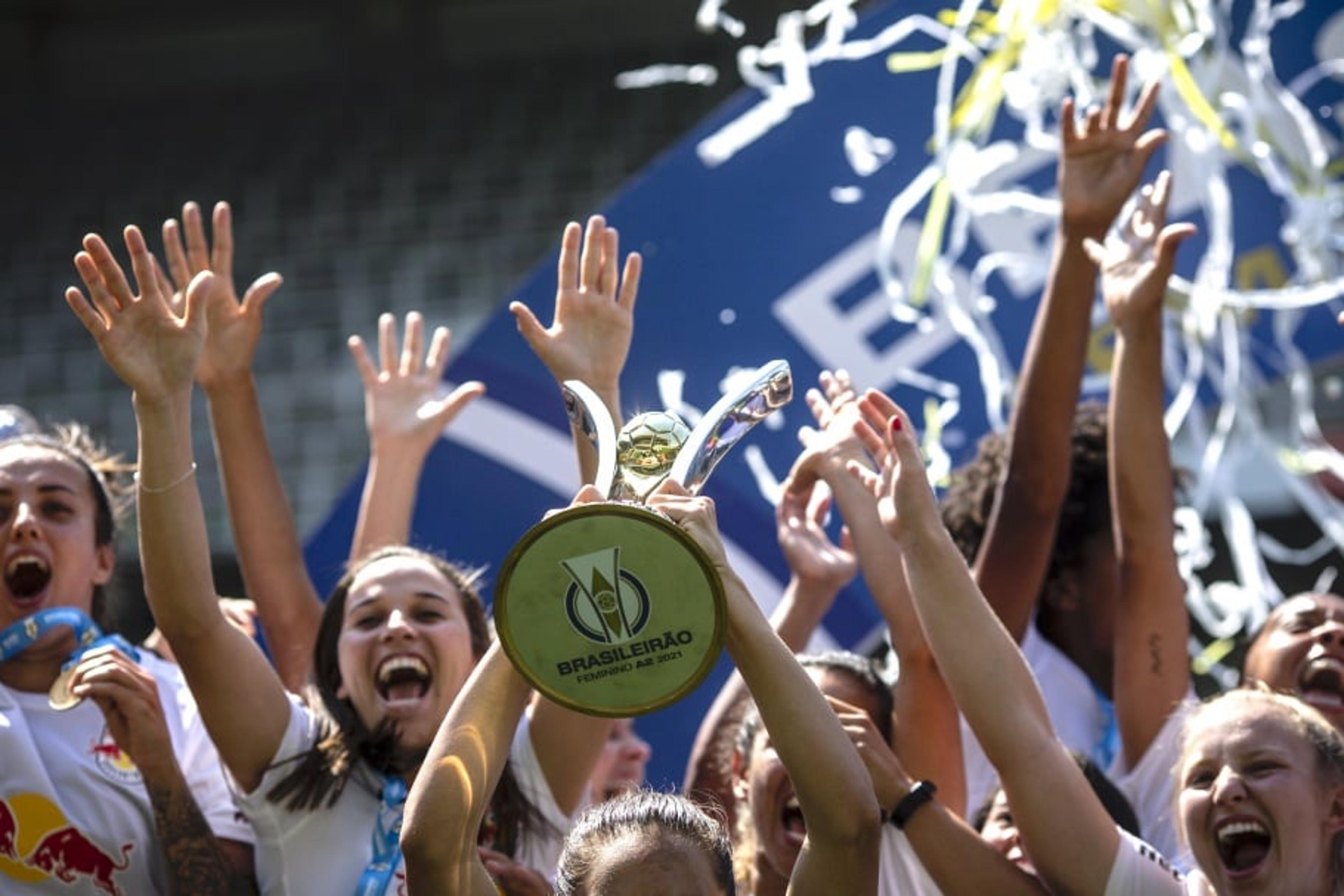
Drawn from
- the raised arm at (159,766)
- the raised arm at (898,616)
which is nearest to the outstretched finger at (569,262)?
the raised arm at (898,616)

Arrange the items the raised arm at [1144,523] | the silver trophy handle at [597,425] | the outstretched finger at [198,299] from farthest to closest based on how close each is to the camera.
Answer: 1. the raised arm at [1144,523]
2. the outstretched finger at [198,299]
3. the silver trophy handle at [597,425]

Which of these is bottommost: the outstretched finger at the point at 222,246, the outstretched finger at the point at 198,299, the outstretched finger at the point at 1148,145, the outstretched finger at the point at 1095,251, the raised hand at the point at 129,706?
the raised hand at the point at 129,706

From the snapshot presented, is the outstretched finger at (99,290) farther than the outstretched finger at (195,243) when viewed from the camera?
No

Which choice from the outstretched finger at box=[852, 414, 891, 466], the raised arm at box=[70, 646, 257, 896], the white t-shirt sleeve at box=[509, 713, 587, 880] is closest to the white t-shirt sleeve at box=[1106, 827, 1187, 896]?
the outstretched finger at box=[852, 414, 891, 466]

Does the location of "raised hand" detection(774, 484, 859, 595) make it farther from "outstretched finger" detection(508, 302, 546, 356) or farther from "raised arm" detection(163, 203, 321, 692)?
"raised arm" detection(163, 203, 321, 692)

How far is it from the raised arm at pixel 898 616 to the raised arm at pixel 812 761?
0.54 m

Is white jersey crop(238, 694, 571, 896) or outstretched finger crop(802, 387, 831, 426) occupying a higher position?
outstretched finger crop(802, 387, 831, 426)

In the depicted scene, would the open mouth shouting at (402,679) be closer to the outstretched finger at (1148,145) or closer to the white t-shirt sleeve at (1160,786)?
the white t-shirt sleeve at (1160,786)

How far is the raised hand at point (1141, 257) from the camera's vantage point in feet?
8.68

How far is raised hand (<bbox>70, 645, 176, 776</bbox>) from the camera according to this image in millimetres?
2277

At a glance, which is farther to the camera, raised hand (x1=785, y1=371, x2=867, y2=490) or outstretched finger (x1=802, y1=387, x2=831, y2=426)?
outstretched finger (x1=802, y1=387, x2=831, y2=426)

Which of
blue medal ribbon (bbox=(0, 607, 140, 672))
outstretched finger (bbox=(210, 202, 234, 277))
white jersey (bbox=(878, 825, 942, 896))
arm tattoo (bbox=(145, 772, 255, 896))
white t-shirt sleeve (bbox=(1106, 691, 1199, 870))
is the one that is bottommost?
white t-shirt sleeve (bbox=(1106, 691, 1199, 870))

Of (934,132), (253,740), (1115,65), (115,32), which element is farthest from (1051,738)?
(115,32)

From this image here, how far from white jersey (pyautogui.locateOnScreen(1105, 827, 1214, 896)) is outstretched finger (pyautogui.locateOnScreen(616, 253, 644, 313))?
77 centimetres
